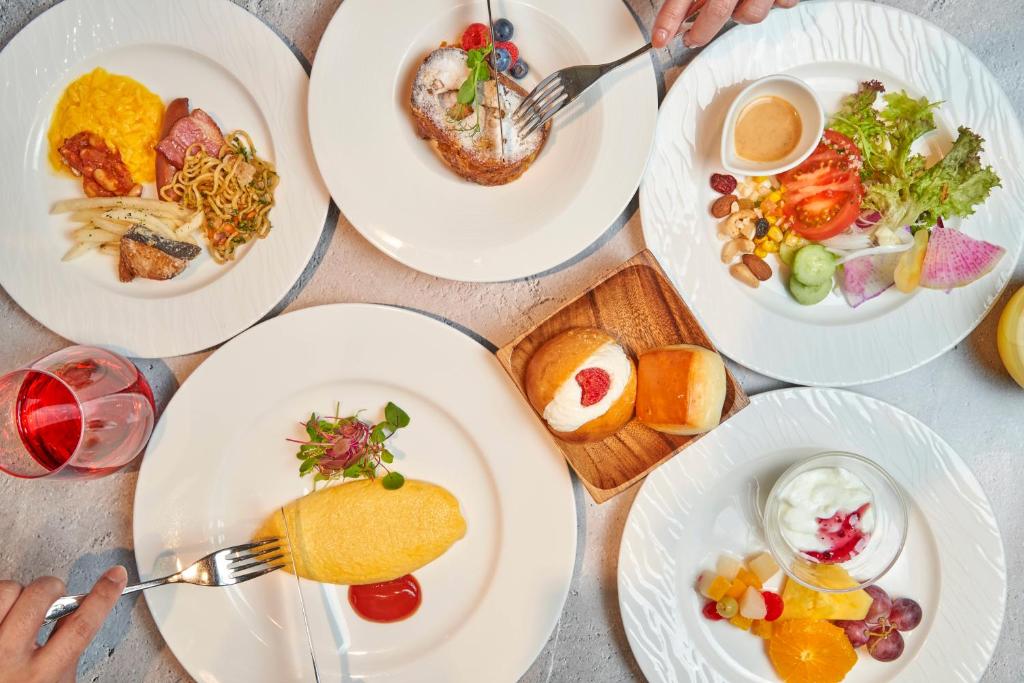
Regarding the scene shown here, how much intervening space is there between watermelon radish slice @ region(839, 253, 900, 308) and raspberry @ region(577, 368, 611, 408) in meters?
0.78

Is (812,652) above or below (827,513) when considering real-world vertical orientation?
below

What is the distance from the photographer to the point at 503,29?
1995mm

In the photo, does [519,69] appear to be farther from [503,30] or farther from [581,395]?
[581,395]

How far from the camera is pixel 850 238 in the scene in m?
2.04

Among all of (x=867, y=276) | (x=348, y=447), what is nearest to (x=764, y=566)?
(x=867, y=276)

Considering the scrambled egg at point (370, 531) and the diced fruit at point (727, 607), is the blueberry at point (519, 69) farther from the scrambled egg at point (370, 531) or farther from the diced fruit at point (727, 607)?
the diced fruit at point (727, 607)

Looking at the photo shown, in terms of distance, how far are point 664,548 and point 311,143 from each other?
58.8 inches

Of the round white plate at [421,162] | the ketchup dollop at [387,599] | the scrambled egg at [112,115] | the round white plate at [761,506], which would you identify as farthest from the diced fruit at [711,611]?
the scrambled egg at [112,115]

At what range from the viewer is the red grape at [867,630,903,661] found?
207 cm

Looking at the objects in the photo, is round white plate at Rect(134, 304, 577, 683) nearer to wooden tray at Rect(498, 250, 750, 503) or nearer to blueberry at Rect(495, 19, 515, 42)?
wooden tray at Rect(498, 250, 750, 503)

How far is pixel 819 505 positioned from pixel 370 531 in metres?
1.26

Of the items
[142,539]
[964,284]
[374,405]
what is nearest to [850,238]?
[964,284]

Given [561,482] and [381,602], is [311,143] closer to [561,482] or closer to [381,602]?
[561,482]

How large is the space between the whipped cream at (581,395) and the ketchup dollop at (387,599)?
675 millimetres
